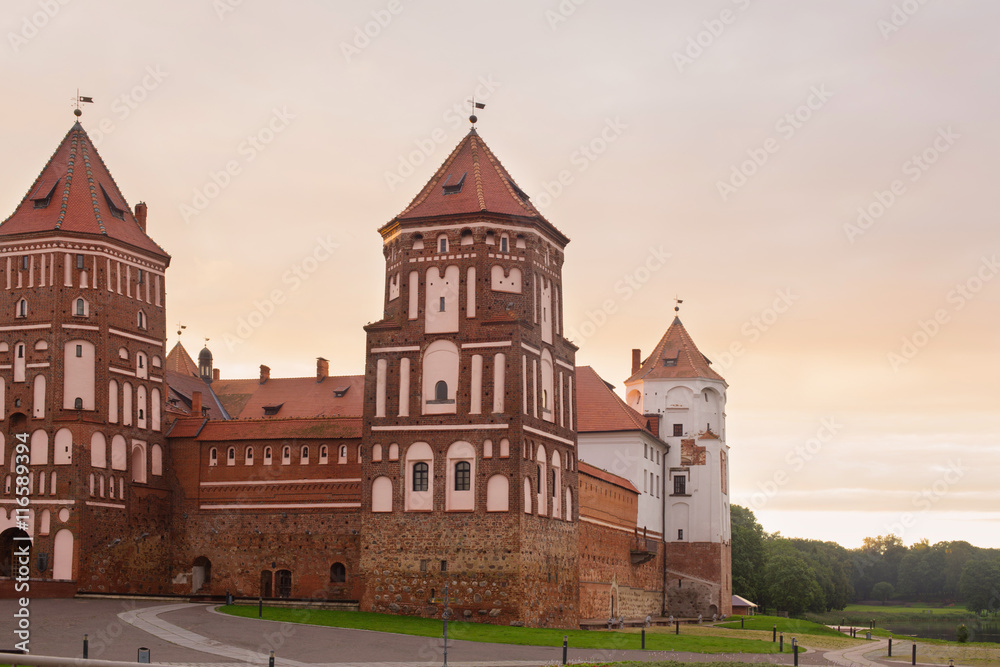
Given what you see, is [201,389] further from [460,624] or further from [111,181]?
[460,624]

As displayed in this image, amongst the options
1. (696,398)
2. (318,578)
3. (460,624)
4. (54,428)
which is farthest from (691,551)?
(54,428)

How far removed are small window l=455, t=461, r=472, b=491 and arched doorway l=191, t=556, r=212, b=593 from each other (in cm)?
1522

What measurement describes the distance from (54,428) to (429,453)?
1676 centimetres

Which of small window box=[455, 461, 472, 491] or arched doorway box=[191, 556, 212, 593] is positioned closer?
small window box=[455, 461, 472, 491]

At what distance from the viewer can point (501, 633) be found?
3834 cm

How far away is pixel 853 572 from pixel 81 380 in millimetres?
116653

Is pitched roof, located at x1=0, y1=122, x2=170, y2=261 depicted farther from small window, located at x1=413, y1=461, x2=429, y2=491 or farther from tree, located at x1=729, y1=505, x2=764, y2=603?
tree, located at x1=729, y1=505, x2=764, y2=603

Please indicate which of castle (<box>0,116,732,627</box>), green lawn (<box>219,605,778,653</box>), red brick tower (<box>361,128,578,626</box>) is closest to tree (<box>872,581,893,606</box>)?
castle (<box>0,116,732,627</box>)

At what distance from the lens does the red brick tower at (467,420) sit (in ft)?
141

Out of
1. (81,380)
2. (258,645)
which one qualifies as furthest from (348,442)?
(258,645)

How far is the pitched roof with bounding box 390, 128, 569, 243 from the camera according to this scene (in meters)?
46.0

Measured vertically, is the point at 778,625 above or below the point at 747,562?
above

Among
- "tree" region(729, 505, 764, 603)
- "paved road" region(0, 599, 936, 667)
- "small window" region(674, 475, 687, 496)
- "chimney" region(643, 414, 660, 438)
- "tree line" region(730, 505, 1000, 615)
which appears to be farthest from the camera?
"tree line" region(730, 505, 1000, 615)

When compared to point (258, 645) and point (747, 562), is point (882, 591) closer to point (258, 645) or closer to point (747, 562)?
A: point (747, 562)
